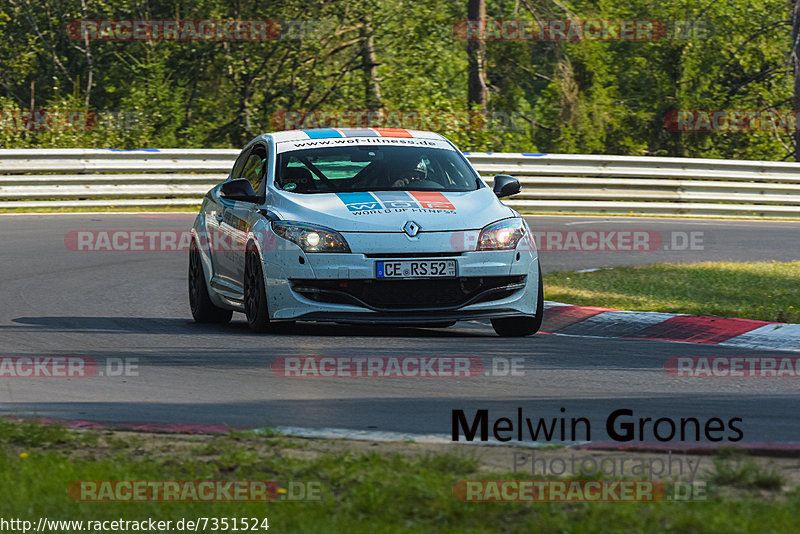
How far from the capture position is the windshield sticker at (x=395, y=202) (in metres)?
9.16

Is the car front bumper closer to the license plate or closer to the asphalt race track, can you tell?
the license plate

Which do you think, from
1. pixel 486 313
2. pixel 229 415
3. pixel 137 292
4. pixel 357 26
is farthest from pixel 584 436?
pixel 357 26

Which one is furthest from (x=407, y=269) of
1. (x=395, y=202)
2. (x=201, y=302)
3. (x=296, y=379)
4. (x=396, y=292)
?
(x=201, y=302)

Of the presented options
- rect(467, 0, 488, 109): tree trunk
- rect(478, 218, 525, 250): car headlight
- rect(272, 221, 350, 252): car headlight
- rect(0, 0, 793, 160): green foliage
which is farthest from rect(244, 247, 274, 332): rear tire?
rect(467, 0, 488, 109): tree trunk

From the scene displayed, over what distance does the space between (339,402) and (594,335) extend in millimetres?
3906

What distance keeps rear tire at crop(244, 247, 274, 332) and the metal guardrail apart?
11.9 m

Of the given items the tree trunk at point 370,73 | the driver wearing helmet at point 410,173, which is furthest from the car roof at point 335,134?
the tree trunk at point 370,73

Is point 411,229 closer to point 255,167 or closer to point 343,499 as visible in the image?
point 255,167

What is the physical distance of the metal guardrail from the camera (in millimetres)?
20688

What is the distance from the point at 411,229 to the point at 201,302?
2561mm

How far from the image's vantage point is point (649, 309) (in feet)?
34.6

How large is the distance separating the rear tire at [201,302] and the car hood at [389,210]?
136cm

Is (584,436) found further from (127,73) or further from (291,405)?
(127,73)

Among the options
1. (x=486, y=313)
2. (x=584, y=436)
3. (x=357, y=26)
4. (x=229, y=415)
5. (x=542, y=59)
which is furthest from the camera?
(x=542, y=59)
